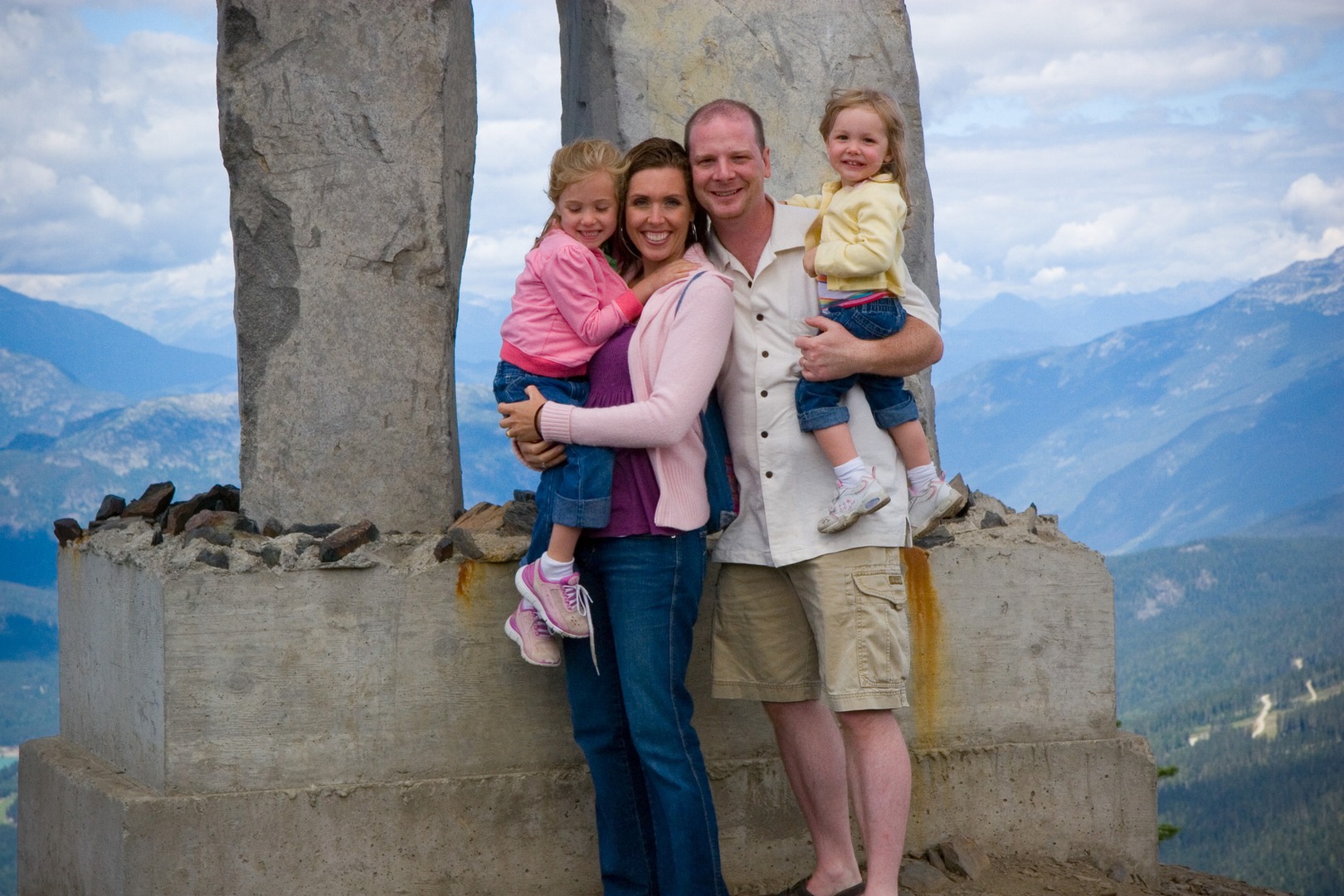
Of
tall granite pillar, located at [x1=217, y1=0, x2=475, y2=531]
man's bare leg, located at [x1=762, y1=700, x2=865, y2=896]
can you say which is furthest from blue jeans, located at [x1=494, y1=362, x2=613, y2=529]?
tall granite pillar, located at [x1=217, y1=0, x2=475, y2=531]

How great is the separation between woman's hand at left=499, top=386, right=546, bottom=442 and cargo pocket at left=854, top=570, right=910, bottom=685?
82cm

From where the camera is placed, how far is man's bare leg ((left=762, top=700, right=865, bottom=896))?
367 centimetres

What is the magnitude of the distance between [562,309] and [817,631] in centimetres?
96

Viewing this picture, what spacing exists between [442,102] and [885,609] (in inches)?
78.9

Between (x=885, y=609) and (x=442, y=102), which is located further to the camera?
(x=442, y=102)

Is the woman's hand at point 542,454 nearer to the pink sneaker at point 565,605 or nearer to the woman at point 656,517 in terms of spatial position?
the woman at point 656,517

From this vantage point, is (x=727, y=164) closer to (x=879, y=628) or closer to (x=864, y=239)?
(x=864, y=239)

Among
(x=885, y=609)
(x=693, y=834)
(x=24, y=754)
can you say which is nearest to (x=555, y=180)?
(x=885, y=609)

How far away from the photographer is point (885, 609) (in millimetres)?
3422

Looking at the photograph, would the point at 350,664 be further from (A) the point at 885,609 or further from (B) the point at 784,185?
(B) the point at 784,185

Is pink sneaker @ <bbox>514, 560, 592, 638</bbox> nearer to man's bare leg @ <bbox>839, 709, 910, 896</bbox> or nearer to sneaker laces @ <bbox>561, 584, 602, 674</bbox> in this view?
sneaker laces @ <bbox>561, 584, 602, 674</bbox>

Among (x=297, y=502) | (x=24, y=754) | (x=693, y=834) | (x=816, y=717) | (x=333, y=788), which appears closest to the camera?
(x=693, y=834)

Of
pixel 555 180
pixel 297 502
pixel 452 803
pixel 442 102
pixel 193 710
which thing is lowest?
pixel 452 803

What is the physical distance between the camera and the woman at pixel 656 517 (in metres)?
3.27
